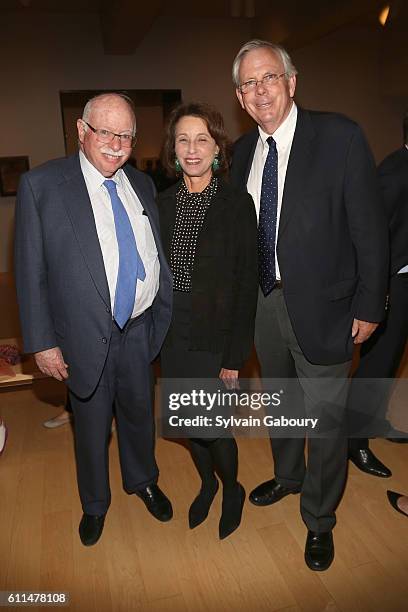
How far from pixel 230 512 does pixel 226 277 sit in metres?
1.15

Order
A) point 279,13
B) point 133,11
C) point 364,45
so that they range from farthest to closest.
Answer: point 364,45 < point 279,13 < point 133,11

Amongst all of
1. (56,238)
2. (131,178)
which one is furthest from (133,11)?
(56,238)

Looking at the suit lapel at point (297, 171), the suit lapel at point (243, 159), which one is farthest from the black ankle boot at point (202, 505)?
the suit lapel at point (243, 159)

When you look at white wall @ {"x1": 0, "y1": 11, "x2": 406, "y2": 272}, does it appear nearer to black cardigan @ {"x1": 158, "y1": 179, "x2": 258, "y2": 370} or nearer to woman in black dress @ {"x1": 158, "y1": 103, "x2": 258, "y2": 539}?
woman in black dress @ {"x1": 158, "y1": 103, "x2": 258, "y2": 539}

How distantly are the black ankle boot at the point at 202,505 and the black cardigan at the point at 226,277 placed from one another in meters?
0.71

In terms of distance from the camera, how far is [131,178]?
2262 millimetres

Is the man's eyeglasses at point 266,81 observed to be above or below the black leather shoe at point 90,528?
above

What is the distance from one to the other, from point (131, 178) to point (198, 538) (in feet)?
5.52

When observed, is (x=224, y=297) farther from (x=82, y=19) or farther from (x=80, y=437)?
(x=82, y=19)

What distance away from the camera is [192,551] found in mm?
2311

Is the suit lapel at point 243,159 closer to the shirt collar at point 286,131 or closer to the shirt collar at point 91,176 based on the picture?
the shirt collar at point 286,131

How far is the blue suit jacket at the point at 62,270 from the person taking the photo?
6.41 feet

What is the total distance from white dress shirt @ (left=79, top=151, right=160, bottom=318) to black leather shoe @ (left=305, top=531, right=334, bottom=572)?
127cm

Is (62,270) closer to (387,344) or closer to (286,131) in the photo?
(286,131)
